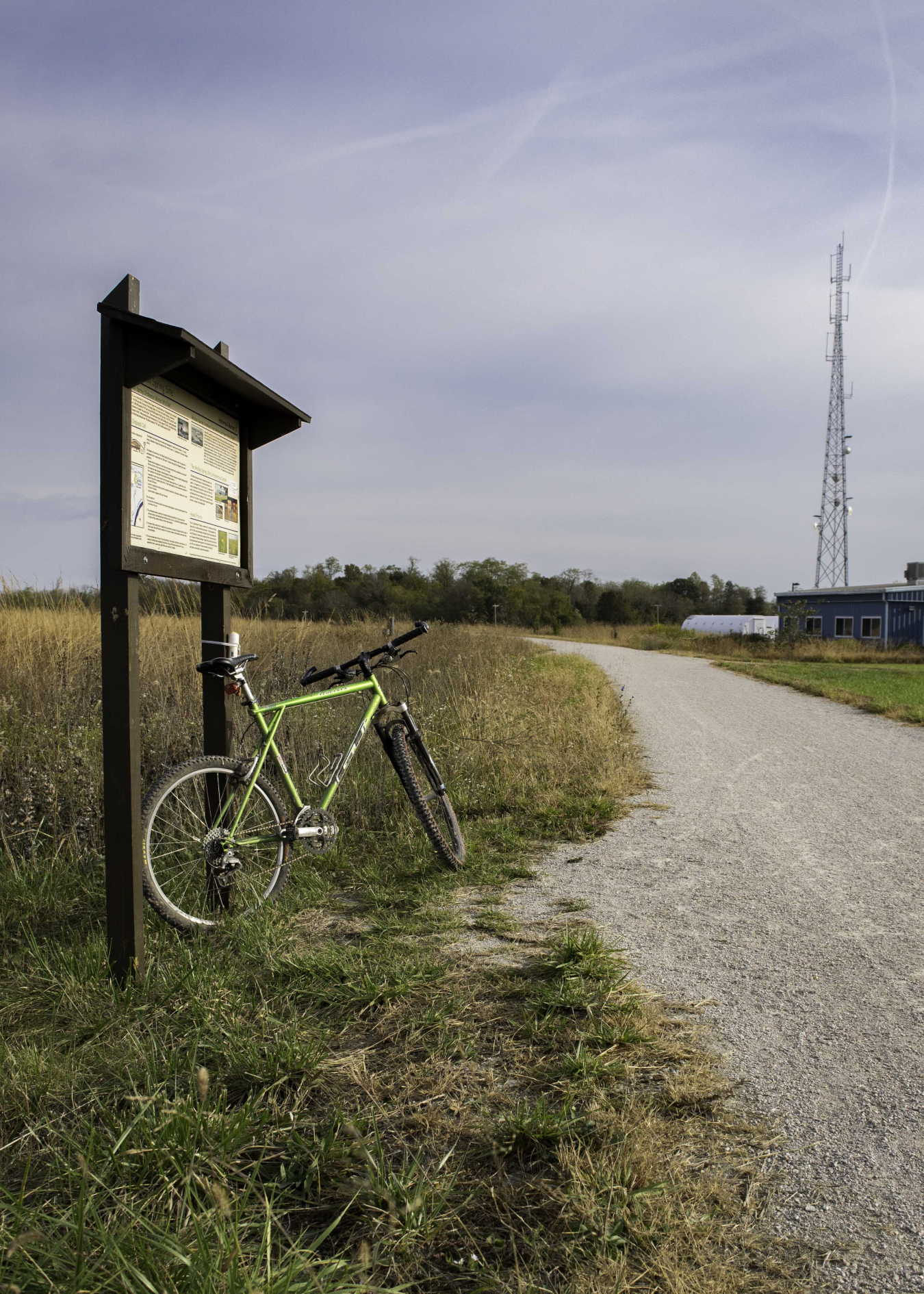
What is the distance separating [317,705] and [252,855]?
249 centimetres

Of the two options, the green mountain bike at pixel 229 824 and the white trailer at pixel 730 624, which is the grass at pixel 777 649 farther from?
the green mountain bike at pixel 229 824

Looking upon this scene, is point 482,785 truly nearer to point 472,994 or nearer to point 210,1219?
point 472,994

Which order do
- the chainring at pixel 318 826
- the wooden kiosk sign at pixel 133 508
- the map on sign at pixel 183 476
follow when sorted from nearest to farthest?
the wooden kiosk sign at pixel 133 508 → the map on sign at pixel 183 476 → the chainring at pixel 318 826

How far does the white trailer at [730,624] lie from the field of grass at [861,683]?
2943 cm

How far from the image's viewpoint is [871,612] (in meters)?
37.9

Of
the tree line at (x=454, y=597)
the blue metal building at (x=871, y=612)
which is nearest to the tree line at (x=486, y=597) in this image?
the tree line at (x=454, y=597)

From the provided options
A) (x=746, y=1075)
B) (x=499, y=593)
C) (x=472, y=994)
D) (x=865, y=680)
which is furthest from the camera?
(x=499, y=593)

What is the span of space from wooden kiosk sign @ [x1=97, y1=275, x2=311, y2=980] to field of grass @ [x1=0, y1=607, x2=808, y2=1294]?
0.44 metres

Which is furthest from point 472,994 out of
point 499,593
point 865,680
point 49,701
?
point 499,593

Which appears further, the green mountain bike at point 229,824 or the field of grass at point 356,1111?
the green mountain bike at point 229,824

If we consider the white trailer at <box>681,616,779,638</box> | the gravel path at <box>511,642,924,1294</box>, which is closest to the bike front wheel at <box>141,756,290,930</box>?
the gravel path at <box>511,642,924,1294</box>

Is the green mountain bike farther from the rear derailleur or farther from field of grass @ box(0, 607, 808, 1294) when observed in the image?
field of grass @ box(0, 607, 808, 1294)

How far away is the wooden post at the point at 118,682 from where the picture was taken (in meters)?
3.09

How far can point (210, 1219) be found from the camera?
1.78 metres
